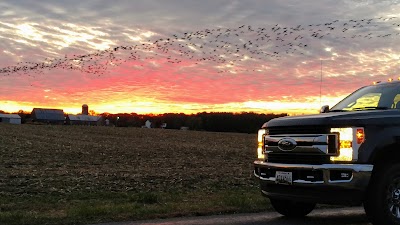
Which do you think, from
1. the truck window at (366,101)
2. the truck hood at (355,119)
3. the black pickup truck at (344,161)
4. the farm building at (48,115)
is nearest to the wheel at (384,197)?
the black pickup truck at (344,161)

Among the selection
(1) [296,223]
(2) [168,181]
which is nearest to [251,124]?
(2) [168,181]

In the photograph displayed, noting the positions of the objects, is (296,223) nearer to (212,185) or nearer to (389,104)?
(389,104)

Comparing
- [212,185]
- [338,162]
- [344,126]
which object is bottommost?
[212,185]

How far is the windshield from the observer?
25.7ft

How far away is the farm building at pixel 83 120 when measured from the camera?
14893 cm

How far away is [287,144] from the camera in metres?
7.24

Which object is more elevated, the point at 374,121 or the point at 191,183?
the point at 374,121

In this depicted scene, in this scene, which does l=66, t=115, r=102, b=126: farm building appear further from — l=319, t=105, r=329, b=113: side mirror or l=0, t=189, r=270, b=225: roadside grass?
l=319, t=105, r=329, b=113: side mirror

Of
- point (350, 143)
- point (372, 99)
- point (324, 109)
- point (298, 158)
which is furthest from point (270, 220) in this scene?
point (372, 99)

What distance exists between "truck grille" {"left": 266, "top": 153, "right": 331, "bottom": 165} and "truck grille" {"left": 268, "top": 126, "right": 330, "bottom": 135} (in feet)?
1.07

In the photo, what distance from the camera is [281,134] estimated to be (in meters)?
7.44

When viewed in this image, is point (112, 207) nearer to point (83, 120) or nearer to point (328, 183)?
point (328, 183)

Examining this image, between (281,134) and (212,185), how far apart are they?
7770 millimetres

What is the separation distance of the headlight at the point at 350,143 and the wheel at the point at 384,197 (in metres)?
0.45
